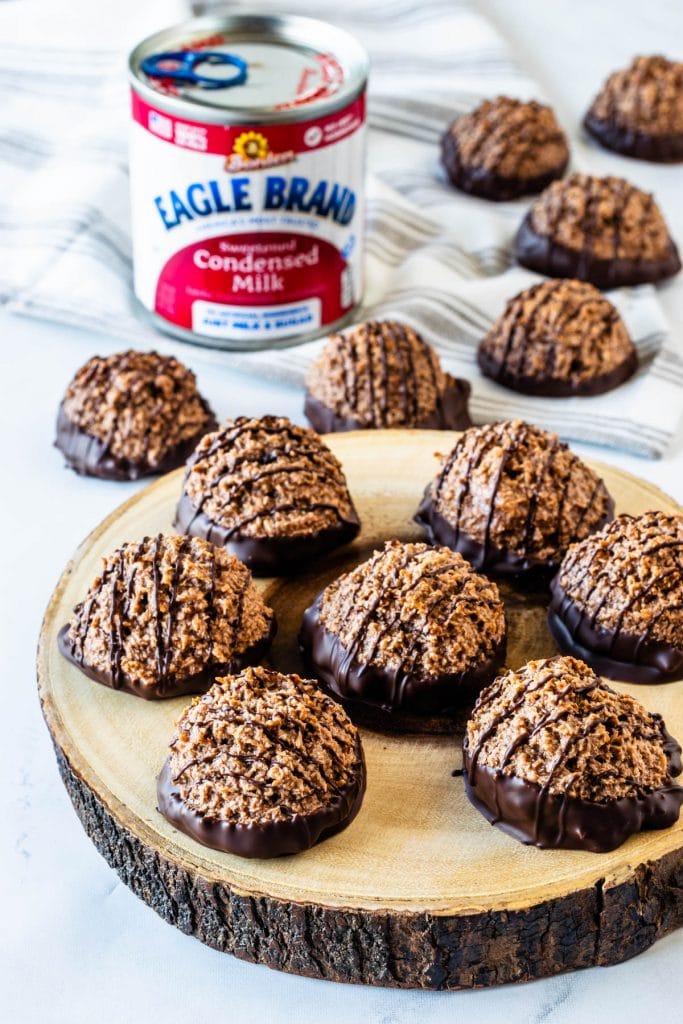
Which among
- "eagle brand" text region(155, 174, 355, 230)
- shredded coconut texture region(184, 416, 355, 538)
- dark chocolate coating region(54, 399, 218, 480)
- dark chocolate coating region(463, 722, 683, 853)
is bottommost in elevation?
dark chocolate coating region(54, 399, 218, 480)

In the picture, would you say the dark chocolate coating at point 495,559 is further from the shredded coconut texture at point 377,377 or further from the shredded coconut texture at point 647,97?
the shredded coconut texture at point 647,97

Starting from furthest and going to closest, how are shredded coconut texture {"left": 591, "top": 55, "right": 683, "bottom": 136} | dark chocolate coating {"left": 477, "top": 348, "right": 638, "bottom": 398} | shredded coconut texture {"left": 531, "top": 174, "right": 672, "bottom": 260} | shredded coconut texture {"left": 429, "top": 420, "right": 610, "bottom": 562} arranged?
shredded coconut texture {"left": 591, "top": 55, "right": 683, "bottom": 136}
shredded coconut texture {"left": 531, "top": 174, "right": 672, "bottom": 260}
dark chocolate coating {"left": 477, "top": 348, "right": 638, "bottom": 398}
shredded coconut texture {"left": 429, "top": 420, "right": 610, "bottom": 562}

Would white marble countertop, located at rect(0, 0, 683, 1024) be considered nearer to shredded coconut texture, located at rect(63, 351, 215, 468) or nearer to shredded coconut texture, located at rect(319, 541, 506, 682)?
shredded coconut texture, located at rect(63, 351, 215, 468)

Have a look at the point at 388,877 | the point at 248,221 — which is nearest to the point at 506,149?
the point at 248,221

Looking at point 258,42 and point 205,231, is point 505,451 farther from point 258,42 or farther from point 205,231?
point 258,42

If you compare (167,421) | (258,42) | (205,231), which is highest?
(258,42)

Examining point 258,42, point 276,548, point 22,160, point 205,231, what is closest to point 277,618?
point 276,548

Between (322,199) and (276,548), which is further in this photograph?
(322,199)

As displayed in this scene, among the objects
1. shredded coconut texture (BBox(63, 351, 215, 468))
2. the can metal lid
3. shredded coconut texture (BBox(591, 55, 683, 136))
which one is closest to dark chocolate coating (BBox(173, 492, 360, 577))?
shredded coconut texture (BBox(63, 351, 215, 468))
